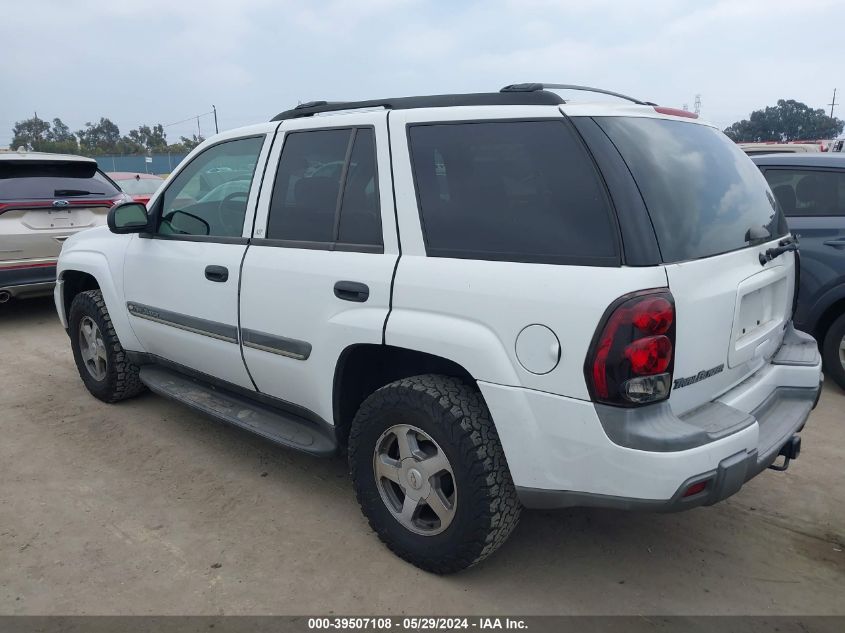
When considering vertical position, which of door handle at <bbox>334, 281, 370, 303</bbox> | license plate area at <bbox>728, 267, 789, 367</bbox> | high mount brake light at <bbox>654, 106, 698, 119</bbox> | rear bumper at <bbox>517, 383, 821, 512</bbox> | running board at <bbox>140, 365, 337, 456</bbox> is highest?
high mount brake light at <bbox>654, 106, 698, 119</bbox>

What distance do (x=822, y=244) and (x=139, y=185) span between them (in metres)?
12.9

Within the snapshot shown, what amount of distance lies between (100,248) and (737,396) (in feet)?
12.7

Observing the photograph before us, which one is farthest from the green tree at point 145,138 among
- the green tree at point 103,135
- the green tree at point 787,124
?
the green tree at point 787,124

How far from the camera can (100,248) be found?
4348 mm

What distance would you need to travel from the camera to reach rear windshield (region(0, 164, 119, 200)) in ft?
21.3

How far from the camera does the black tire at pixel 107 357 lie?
4.39 metres

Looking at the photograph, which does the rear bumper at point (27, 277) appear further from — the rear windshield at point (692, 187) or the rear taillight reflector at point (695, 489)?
the rear taillight reflector at point (695, 489)

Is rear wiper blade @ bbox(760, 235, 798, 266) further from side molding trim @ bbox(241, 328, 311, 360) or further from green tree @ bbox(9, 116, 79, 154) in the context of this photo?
green tree @ bbox(9, 116, 79, 154)

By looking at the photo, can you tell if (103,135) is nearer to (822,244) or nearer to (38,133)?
(38,133)

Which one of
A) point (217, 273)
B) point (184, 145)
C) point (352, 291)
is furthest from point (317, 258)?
point (184, 145)

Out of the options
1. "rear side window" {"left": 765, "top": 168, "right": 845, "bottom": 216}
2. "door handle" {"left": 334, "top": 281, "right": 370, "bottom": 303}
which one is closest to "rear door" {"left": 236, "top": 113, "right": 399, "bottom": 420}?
"door handle" {"left": 334, "top": 281, "right": 370, "bottom": 303}

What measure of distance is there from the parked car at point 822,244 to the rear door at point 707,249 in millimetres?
2116

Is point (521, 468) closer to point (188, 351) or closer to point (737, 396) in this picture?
point (737, 396)

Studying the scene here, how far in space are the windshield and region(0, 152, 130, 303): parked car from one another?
701 cm
